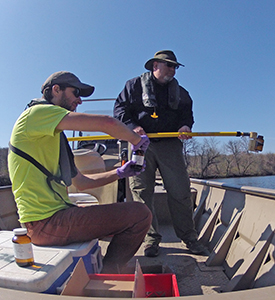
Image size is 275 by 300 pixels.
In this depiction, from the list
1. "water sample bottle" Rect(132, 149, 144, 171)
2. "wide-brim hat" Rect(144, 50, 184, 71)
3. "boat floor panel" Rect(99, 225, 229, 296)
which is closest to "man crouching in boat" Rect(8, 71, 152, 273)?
"water sample bottle" Rect(132, 149, 144, 171)

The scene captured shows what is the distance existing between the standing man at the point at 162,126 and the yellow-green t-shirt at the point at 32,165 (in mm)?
1193

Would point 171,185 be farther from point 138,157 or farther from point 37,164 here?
point 37,164

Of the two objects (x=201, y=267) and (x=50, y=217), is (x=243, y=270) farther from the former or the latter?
(x=50, y=217)

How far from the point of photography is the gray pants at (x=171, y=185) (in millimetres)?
2672

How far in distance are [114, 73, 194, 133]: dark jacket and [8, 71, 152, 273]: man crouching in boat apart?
3.54ft

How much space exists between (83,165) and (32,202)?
6.45 feet

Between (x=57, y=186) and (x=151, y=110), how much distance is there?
145 centimetres

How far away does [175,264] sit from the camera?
236 centimetres

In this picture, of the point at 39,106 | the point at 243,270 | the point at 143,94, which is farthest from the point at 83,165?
the point at 243,270

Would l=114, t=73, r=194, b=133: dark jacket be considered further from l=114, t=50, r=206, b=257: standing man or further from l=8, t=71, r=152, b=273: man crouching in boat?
l=8, t=71, r=152, b=273: man crouching in boat

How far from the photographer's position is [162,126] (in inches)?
113

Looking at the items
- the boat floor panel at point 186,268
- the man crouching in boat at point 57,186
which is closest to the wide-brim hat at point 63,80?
the man crouching in boat at point 57,186

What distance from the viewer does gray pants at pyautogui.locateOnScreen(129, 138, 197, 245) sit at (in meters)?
2.67

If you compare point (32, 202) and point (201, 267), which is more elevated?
point (32, 202)
